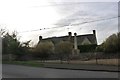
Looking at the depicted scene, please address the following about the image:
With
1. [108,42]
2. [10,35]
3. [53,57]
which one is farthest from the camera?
[10,35]

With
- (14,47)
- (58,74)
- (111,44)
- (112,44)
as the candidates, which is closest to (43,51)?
(14,47)

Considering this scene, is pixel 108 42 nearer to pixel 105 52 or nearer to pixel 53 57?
pixel 105 52

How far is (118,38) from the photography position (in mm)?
36500

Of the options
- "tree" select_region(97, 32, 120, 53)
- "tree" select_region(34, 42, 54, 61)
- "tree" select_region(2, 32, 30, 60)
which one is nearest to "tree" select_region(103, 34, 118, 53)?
"tree" select_region(97, 32, 120, 53)

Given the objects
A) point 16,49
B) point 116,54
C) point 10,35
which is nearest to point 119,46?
point 116,54

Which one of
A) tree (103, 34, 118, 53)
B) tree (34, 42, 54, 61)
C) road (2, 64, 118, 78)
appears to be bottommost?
road (2, 64, 118, 78)

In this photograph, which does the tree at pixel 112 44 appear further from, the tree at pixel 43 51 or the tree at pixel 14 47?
the tree at pixel 14 47

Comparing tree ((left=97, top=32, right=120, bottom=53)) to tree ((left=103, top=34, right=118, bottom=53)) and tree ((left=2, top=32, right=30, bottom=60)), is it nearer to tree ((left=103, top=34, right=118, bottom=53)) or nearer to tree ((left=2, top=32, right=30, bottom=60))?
tree ((left=103, top=34, right=118, bottom=53))

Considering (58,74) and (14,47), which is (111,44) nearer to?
(14,47)

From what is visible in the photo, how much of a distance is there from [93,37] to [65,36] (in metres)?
8.96

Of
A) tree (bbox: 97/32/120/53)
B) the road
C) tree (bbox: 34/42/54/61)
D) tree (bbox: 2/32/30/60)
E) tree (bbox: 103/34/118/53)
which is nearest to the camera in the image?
the road

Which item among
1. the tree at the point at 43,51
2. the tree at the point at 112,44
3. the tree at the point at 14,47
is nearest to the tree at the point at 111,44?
the tree at the point at 112,44

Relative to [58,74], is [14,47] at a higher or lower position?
higher

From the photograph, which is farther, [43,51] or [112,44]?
[43,51]
